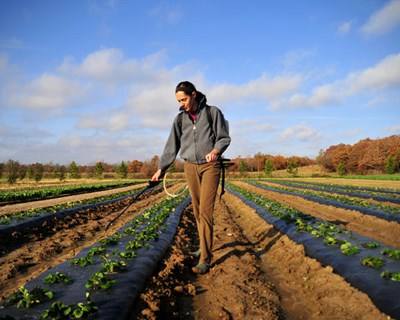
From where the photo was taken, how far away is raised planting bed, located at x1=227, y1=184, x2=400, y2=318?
4274 mm

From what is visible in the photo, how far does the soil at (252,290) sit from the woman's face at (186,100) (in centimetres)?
284

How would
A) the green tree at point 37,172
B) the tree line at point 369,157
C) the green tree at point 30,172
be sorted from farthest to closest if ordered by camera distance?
the tree line at point 369,157 → the green tree at point 30,172 → the green tree at point 37,172

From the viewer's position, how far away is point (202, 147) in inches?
225

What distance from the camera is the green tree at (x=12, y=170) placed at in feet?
184

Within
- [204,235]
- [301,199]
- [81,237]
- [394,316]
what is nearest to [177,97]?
[204,235]

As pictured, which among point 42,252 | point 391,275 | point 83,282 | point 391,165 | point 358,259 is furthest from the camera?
point 391,165

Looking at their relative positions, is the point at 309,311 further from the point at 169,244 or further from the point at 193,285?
the point at 169,244

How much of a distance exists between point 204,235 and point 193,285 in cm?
83

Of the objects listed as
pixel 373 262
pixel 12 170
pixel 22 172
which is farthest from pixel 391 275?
pixel 22 172

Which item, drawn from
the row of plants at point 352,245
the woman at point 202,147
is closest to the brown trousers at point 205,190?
the woman at point 202,147

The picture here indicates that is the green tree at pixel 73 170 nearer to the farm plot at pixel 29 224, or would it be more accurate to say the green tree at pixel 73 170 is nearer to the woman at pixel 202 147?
the farm plot at pixel 29 224

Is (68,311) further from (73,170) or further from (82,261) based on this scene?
(73,170)

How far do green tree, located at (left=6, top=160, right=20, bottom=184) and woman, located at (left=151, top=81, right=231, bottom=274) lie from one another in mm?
58699

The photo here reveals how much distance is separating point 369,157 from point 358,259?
3426 inches
